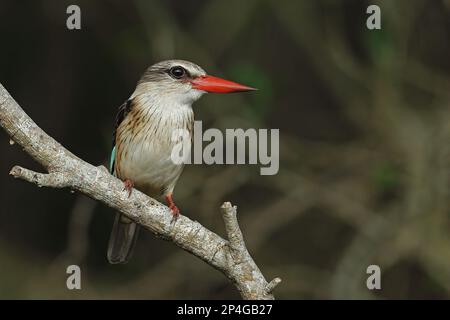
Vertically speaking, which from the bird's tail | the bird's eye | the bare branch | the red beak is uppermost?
the bird's eye

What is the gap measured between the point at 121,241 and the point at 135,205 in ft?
3.64

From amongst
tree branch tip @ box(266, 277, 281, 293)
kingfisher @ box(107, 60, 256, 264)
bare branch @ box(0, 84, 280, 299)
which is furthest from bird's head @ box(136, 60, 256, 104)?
tree branch tip @ box(266, 277, 281, 293)

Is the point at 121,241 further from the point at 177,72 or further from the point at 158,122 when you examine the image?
the point at 177,72

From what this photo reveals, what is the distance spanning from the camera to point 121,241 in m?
3.87

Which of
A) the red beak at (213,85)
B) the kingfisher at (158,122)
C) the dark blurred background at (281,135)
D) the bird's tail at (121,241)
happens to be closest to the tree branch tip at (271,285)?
the kingfisher at (158,122)

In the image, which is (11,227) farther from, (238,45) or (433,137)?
(433,137)

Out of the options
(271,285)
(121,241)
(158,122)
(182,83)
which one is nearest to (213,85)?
(182,83)

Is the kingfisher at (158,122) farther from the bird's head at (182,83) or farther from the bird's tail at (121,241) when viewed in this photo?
the bird's tail at (121,241)

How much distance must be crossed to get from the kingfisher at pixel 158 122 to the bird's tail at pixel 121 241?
0.26m

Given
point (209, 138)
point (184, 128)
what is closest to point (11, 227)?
point (209, 138)

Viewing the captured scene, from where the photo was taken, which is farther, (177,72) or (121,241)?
(121,241)

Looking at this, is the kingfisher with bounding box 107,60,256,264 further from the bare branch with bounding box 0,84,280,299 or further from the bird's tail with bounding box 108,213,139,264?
the bare branch with bounding box 0,84,280,299

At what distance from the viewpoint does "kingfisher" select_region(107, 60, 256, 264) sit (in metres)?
3.53

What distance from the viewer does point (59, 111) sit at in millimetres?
5582
